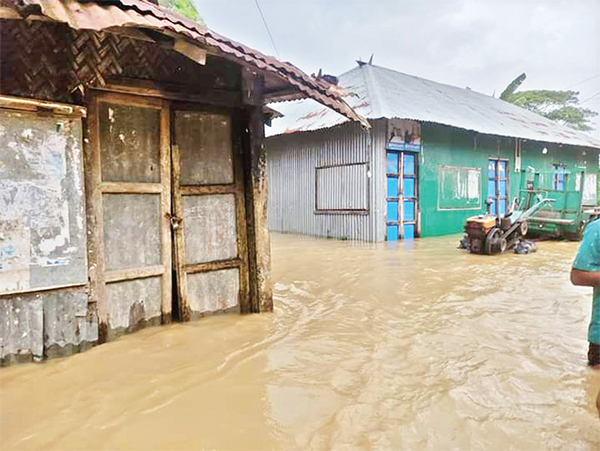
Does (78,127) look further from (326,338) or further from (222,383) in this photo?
(326,338)

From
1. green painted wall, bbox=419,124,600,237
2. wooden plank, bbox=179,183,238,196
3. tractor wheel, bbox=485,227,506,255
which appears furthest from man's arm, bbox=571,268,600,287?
green painted wall, bbox=419,124,600,237

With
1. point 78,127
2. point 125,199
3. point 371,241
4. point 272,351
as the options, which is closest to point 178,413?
point 272,351

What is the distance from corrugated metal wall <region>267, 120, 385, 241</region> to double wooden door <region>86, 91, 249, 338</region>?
740 cm

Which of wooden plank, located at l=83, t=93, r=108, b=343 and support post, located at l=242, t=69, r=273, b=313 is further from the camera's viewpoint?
support post, located at l=242, t=69, r=273, b=313

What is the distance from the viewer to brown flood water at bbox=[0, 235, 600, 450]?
255 centimetres

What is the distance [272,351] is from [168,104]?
8.64 feet

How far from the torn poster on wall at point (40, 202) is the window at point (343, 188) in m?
9.09

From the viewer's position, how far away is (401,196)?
40.5 feet

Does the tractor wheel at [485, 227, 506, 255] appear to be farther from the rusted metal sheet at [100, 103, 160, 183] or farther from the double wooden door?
the rusted metal sheet at [100, 103, 160, 183]

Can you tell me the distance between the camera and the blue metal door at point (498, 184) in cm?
1511

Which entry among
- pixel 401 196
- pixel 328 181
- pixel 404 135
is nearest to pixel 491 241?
pixel 401 196

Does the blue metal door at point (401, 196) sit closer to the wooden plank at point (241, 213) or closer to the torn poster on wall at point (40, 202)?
the wooden plank at point (241, 213)

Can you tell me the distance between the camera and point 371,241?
12.0 m

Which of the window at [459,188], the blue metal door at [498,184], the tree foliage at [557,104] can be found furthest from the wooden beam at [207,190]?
the tree foliage at [557,104]
